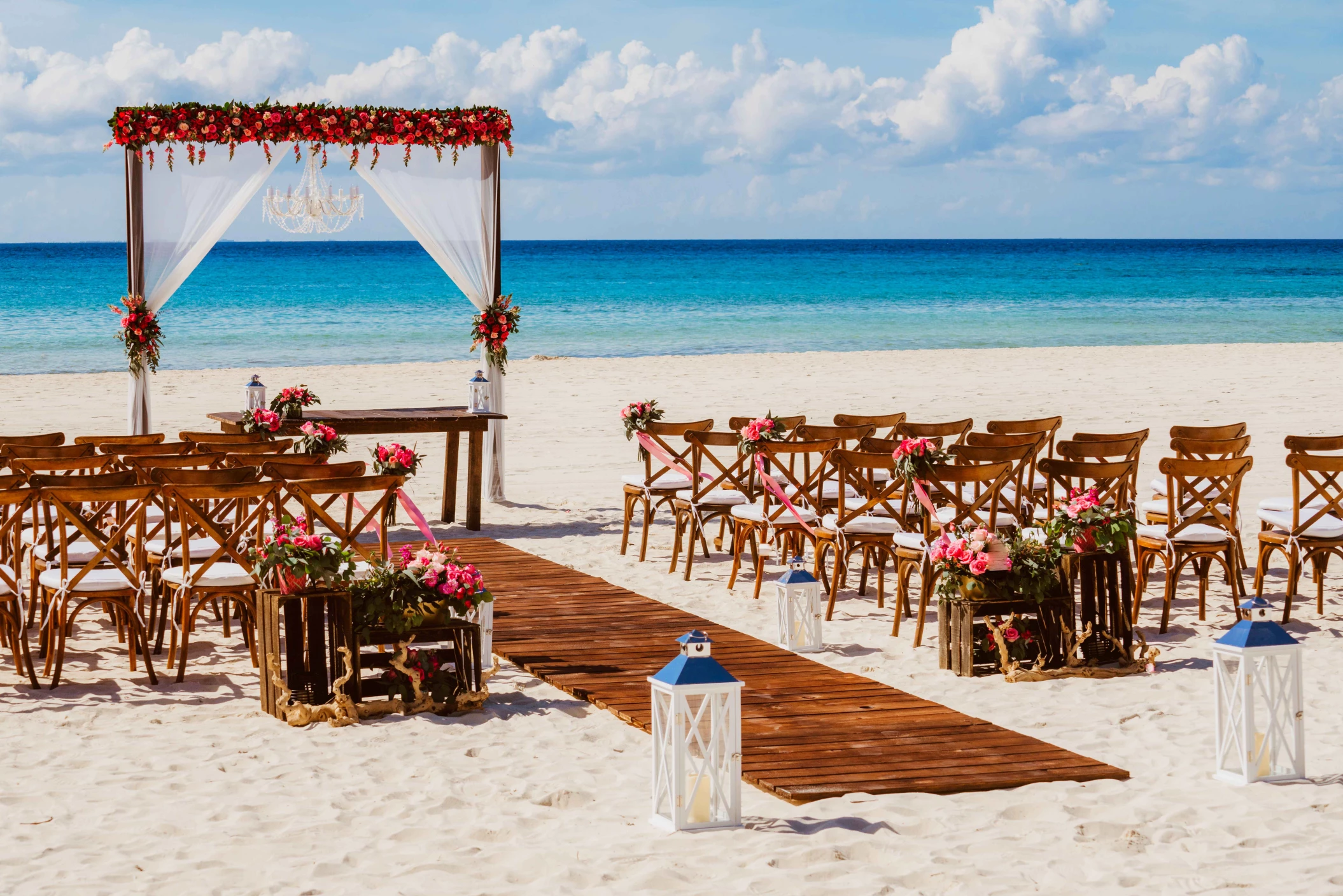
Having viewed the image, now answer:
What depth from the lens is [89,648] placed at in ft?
22.6

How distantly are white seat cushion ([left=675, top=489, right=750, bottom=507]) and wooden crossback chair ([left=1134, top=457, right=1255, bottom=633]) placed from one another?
7.41ft

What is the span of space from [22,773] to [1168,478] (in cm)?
515

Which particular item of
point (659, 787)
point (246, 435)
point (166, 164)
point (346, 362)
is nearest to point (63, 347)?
point (346, 362)

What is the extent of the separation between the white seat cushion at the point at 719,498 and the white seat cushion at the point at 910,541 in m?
1.43

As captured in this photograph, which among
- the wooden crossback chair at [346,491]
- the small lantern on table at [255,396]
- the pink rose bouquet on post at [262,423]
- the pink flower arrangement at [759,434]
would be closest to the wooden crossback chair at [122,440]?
the pink rose bouquet on post at [262,423]

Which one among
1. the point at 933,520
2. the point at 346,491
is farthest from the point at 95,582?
the point at 933,520

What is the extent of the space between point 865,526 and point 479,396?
3.87 metres

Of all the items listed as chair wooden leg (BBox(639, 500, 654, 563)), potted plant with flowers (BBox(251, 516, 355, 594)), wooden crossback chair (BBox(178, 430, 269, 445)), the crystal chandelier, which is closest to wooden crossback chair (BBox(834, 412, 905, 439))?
chair wooden leg (BBox(639, 500, 654, 563))

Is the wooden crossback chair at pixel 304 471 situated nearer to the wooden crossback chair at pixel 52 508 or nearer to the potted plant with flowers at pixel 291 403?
the wooden crossback chair at pixel 52 508

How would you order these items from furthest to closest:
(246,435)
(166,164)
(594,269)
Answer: (594,269) → (166,164) → (246,435)

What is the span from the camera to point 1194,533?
24.5 feet

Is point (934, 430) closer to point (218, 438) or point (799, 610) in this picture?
point (799, 610)

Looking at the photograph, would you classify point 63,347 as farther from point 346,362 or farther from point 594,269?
point 594,269

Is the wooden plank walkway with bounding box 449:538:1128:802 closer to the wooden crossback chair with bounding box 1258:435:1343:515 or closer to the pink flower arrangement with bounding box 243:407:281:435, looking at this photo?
the pink flower arrangement with bounding box 243:407:281:435
